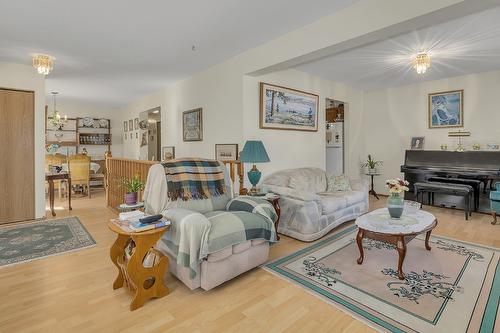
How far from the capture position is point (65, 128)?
25.5 ft

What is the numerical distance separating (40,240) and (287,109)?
3.96 meters

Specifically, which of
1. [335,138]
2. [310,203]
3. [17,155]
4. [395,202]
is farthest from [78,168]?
[395,202]

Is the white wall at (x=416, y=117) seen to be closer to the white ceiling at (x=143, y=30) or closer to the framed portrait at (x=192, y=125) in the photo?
the white ceiling at (x=143, y=30)

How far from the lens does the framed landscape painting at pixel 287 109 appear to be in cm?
419

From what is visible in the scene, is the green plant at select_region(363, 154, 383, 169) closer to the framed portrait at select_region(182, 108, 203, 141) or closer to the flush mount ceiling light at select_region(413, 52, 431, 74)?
the flush mount ceiling light at select_region(413, 52, 431, 74)

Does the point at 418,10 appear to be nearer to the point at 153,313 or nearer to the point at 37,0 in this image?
the point at 153,313

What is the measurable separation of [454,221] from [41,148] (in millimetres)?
6792

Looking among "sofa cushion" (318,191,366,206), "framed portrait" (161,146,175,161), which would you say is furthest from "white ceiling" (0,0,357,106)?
"sofa cushion" (318,191,366,206)

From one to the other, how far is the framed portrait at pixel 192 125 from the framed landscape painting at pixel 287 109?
1335mm

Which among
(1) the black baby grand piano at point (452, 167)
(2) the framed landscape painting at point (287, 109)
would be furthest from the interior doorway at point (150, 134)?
(1) the black baby grand piano at point (452, 167)

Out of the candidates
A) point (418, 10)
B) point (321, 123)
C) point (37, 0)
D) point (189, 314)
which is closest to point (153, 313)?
point (189, 314)

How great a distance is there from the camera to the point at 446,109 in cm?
524

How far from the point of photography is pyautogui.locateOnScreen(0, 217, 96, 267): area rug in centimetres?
295

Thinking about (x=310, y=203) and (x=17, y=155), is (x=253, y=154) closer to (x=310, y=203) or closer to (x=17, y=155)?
(x=310, y=203)
